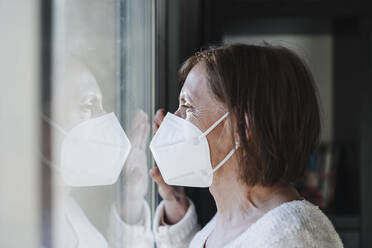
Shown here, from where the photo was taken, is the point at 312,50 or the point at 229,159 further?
the point at 312,50

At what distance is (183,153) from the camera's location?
825mm

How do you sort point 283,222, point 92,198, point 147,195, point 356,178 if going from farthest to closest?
1. point 356,178
2. point 147,195
3. point 283,222
4. point 92,198

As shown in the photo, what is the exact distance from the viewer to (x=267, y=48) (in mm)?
857

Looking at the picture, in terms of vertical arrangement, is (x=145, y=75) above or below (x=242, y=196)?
above

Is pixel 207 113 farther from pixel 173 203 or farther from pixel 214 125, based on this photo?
pixel 173 203

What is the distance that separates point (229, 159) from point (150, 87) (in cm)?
25

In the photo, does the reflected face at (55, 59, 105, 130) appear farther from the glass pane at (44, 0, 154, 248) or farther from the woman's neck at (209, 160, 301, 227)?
the woman's neck at (209, 160, 301, 227)

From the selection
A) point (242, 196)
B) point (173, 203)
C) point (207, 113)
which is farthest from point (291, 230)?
point (173, 203)

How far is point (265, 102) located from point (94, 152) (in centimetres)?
35

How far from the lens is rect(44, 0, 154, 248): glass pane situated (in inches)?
19.3

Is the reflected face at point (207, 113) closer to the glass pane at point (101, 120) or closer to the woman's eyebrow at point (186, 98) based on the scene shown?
the woman's eyebrow at point (186, 98)

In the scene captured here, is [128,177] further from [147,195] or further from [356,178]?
[356,178]

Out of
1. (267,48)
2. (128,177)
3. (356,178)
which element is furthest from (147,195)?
(356,178)

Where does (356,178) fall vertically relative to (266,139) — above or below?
below
